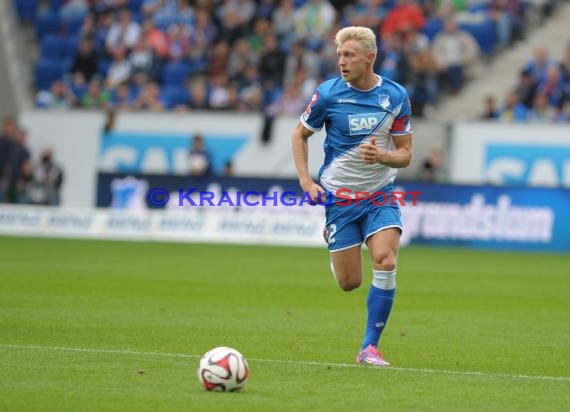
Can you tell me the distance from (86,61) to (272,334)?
2305 centimetres

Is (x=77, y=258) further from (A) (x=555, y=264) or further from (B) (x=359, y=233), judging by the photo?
(B) (x=359, y=233)

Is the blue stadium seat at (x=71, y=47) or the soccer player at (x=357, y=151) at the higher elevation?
the blue stadium seat at (x=71, y=47)

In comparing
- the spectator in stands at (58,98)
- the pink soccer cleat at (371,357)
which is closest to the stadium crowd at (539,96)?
the spectator in stands at (58,98)

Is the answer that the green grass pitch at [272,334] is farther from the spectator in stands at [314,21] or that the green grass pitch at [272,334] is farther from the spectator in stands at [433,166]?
the spectator in stands at [314,21]

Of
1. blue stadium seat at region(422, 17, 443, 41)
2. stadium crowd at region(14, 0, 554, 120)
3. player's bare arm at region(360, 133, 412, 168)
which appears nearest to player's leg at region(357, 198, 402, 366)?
player's bare arm at region(360, 133, 412, 168)

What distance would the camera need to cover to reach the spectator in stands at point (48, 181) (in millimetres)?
30609

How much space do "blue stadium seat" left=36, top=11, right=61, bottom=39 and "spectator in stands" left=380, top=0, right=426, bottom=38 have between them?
10.0m

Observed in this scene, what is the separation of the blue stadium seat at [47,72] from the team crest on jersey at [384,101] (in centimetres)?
2538

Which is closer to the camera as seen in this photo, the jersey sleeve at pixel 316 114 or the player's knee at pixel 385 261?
the player's knee at pixel 385 261

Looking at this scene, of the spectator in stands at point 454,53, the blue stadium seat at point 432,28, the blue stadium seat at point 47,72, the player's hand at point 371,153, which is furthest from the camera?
the blue stadium seat at point 47,72

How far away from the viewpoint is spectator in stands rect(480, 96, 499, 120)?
95.7ft

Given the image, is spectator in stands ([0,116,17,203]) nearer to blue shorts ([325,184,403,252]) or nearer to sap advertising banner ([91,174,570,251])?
sap advertising banner ([91,174,570,251])

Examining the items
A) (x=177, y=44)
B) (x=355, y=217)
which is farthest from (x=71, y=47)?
(x=355, y=217)

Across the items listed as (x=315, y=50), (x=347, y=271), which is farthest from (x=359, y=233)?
(x=315, y=50)
